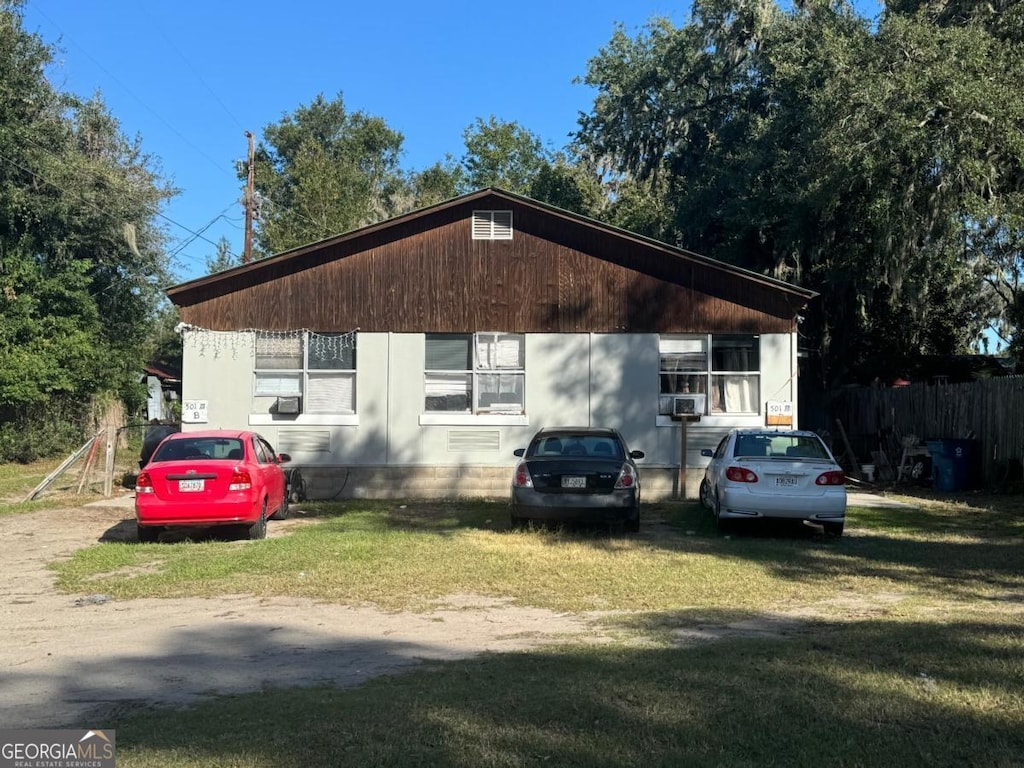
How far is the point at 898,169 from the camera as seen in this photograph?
1806 centimetres

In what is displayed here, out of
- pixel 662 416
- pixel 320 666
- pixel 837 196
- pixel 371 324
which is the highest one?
pixel 837 196

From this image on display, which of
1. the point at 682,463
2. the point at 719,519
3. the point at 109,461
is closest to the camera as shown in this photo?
the point at 719,519

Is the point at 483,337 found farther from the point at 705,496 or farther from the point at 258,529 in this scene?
the point at 258,529

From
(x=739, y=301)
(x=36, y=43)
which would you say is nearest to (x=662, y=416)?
(x=739, y=301)

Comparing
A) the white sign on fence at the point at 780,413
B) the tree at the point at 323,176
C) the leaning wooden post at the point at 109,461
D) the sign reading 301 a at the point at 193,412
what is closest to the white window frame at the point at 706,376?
the white sign on fence at the point at 780,413

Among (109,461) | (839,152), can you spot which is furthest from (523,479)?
(839,152)

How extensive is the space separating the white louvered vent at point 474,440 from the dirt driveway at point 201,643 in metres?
9.11

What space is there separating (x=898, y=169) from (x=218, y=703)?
54.5 ft

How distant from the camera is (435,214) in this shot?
734 inches

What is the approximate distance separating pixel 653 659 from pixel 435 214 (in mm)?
13604

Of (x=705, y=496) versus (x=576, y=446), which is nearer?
(x=576, y=446)

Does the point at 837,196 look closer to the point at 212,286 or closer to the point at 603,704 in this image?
the point at 212,286

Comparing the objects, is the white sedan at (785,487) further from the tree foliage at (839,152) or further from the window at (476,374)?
the tree foliage at (839,152)

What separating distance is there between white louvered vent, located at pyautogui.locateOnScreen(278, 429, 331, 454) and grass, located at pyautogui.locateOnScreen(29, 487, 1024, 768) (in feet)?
17.9
